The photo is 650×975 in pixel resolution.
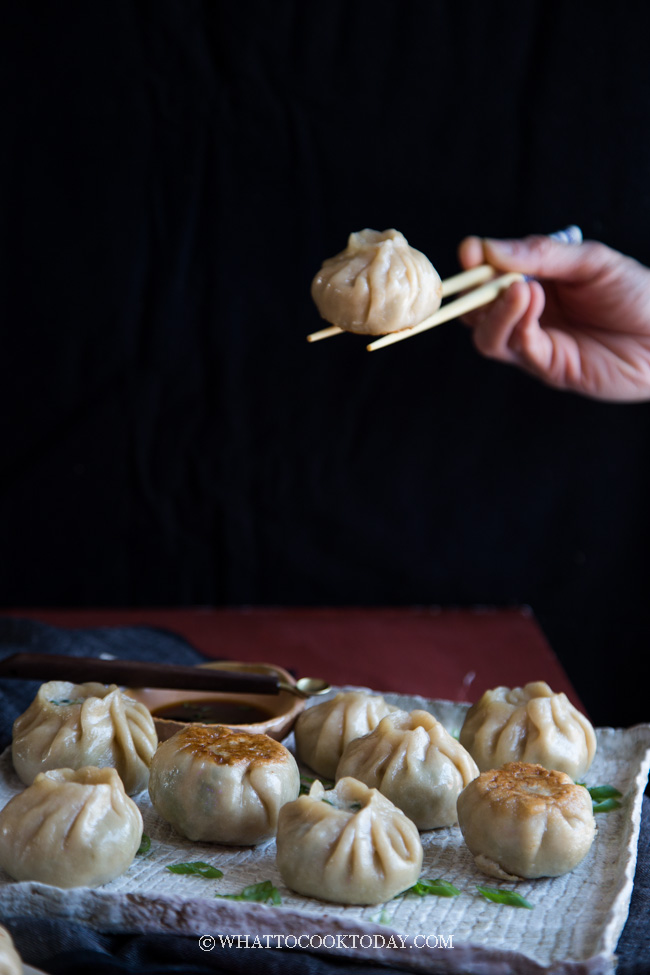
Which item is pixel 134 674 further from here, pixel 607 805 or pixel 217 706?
pixel 607 805

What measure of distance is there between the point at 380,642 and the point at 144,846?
4.20ft

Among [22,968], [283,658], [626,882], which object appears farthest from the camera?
[283,658]

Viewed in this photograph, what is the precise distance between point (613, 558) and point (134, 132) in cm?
189

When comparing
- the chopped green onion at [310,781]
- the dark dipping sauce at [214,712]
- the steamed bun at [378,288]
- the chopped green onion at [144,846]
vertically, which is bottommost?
the chopped green onion at [310,781]

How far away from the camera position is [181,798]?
127 cm

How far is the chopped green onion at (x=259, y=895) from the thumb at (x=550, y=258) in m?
1.31

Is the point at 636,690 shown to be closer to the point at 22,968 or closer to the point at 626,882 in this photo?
the point at 626,882

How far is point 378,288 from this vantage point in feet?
5.06

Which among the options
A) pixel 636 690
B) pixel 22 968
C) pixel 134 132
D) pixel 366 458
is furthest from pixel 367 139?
pixel 22 968

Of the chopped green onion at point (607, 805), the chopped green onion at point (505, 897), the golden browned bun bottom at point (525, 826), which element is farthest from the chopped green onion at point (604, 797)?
the chopped green onion at point (505, 897)

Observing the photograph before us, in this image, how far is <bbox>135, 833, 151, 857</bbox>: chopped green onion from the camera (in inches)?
49.6

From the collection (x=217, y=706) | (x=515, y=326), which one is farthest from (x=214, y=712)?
(x=515, y=326)

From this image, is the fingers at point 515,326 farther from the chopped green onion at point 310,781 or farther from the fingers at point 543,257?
the chopped green onion at point 310,781

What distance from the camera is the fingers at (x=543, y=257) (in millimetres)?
1979
